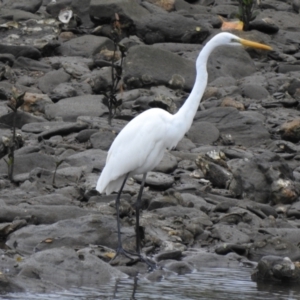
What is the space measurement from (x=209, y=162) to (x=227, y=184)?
35cm

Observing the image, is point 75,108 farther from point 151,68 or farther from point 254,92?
point 254,92

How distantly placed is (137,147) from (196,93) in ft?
2.53

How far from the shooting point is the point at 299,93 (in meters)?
14.5

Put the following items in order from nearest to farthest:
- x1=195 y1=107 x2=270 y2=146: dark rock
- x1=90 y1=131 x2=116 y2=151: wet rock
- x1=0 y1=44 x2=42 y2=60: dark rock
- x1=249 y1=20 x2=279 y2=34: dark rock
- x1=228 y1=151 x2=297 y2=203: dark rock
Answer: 1. x1=228 y1=151 x2=297 y2=203: dark rock
2. x1=90 y1=131 x2=116 y2=151: wet rock
3. x1=195 y1=107 x2=270 y2=146: dark rock
4. x1=0 y1=44 x2=42 y2=60: dark rock
5. x1=249 y1=20 x2=279 y2=34: dark rock

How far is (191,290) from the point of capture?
23.6 feet

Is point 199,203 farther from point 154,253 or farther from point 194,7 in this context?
point 194,7

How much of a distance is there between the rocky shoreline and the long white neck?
969 mm

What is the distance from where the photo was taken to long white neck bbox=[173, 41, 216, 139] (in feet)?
27.9

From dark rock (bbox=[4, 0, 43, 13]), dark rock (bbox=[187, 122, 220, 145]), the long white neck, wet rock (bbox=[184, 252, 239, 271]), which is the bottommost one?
dark rock (bbox=[4, 0, 43, 13])

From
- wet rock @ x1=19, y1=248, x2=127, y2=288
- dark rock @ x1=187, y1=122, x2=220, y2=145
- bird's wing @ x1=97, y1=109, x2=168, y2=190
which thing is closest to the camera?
wet rock @ x1=19, y1=248, x2=127, y2=288

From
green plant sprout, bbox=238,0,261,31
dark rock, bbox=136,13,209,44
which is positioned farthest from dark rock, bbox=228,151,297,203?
green plant sprout, bbox=238,0,261,31

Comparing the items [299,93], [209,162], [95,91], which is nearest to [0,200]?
[209,162]

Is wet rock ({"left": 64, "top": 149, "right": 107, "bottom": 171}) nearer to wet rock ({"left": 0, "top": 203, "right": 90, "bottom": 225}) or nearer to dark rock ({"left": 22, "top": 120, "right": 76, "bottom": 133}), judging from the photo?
dark rock ({"left": 22, "top": 120, "right": 76, "bottom": 133})

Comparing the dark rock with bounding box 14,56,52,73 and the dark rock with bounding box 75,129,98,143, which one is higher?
the dark rock with bounding box 75,129,98,143
